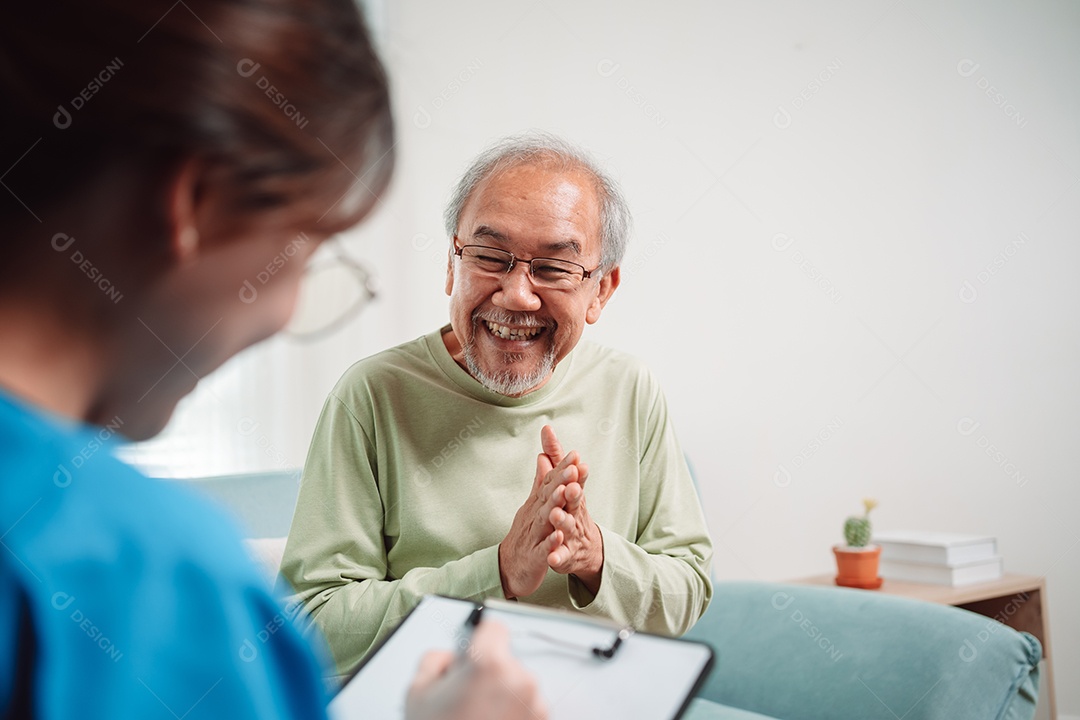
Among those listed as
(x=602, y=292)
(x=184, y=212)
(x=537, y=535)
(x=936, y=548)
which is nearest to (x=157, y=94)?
(x=184, y=212)

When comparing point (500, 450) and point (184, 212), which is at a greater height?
point (184, 212)

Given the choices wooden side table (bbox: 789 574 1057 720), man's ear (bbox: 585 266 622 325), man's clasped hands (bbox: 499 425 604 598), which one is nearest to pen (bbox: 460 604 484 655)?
man's clasped hands (bbox: 499 425 604 598)

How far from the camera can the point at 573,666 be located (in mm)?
855

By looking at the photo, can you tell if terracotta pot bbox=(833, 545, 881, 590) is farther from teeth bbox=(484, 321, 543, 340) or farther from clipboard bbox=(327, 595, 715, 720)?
clipboard bbox=(327, 595, 715, 720)

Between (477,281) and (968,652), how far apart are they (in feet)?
3.54

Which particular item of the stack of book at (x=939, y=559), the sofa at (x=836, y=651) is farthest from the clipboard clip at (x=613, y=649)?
the stack of book at (x=939, y=559)

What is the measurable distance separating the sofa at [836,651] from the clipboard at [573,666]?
2.26ft

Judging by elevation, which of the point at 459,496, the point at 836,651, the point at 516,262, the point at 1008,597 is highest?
the point at 516,262

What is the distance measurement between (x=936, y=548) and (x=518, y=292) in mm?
1700

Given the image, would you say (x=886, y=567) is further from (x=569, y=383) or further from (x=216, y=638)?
(x=216, y=638)

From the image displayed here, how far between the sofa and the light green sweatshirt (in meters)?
0.23

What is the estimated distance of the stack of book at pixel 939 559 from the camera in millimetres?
2541

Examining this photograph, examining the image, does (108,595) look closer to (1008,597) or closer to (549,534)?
(549,534)

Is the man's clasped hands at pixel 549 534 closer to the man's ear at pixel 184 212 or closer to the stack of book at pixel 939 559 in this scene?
the man's ear at pixel 184 212
